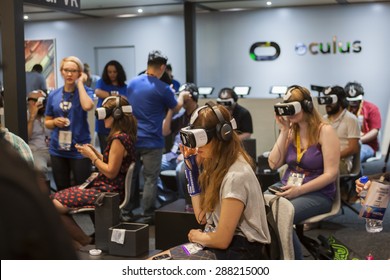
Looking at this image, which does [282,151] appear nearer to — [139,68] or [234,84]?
[234,84]

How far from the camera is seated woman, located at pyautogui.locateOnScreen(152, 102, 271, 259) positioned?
239 centimetres

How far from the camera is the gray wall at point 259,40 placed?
982 cm

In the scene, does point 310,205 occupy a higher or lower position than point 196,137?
lower

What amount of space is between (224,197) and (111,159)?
1544mm

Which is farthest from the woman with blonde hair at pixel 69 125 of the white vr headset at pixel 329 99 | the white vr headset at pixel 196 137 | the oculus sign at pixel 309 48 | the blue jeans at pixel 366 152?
the oculus sign at pixel 309 48

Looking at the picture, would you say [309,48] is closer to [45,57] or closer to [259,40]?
[259,40]

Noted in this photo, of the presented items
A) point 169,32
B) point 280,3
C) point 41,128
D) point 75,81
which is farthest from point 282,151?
point 169,32

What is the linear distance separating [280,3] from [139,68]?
10.3ft

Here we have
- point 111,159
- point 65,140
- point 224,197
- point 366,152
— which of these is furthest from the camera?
point 366,152

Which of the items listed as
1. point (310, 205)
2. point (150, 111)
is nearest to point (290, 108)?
point (310, 205)

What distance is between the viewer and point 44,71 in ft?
38.4

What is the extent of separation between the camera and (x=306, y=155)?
3602 mm

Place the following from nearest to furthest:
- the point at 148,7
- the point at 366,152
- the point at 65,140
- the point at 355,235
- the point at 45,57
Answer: the point at 355,235, the point at 65,140, the point at 366,152, the point at 148,7, the point at 45,57

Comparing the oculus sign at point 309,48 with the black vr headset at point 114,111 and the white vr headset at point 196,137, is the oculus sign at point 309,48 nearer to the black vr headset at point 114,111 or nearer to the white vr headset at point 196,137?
the black vr headset at point 114,111
